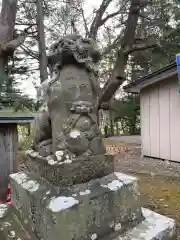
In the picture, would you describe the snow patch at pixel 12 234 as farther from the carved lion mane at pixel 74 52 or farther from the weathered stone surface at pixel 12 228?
the carved lion mane at pixel 74 52

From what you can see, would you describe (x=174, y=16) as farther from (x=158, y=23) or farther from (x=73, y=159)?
(x=73, y=159)

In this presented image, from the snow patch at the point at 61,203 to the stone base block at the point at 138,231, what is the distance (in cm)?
24

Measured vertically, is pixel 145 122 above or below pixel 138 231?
above

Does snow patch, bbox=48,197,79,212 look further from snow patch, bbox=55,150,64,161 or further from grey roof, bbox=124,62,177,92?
grey roof, bbox=124,62,177,92

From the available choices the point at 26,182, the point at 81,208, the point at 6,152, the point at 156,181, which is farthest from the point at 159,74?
the point at 81,208

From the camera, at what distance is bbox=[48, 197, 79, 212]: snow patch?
1167mm

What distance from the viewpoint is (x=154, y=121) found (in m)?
4.97

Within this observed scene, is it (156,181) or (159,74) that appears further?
(159,74)

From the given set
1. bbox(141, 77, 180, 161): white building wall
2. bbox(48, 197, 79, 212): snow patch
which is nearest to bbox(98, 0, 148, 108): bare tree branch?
bbox(141, 77, 180, 161): white building wall

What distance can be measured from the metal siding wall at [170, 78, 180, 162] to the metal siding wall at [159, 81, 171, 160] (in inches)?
3.4

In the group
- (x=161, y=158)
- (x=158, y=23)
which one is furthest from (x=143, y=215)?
(x=158, y=23)

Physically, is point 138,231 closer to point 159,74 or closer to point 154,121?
point 159,74

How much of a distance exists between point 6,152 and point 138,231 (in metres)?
2.20

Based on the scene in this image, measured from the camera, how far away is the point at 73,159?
1.30 metres
